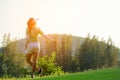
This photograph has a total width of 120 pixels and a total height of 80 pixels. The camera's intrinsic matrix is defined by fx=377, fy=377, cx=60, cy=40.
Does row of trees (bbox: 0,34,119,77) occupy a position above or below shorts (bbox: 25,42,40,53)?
above

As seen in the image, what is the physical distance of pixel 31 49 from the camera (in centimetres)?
1520

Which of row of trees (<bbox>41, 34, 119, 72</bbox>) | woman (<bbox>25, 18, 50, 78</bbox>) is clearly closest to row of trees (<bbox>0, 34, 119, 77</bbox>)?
row of trees (<bbox>41, 34, 119, 72</bbox>)

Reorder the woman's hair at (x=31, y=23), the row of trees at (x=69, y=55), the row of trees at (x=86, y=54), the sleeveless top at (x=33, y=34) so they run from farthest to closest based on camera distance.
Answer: the row of trees at (x=86, y=54) → the row of trees at (x=69, y=55) → the woman's hair at (x=31, y=23) → the sleeveless top at (x=33, y=34)

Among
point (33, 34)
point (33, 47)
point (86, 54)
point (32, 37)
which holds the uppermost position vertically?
point (86, 54)

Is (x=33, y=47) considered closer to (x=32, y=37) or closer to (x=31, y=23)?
(x=32, y=37)

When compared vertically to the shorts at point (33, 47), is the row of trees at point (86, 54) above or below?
above

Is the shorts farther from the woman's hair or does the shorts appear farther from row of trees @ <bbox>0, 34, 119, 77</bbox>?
row of trees @ <bbox>0, 34, 119, 77</bbox>

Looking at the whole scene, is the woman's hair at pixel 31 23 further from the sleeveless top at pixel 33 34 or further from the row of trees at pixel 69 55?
the row of trees at pixel 69 55

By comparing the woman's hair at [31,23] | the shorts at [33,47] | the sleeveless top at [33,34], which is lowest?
the shorts at [33,47]

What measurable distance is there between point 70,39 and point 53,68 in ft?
165

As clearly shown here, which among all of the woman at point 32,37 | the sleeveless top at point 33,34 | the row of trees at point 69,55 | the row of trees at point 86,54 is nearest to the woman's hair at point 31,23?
the woman at point 32,37

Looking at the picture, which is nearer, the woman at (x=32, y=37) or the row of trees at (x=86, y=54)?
the woman at (x=32, y=37)

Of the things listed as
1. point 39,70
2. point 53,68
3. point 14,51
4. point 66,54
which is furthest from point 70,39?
point 39,70

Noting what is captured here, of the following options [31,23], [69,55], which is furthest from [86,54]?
[31,23]
